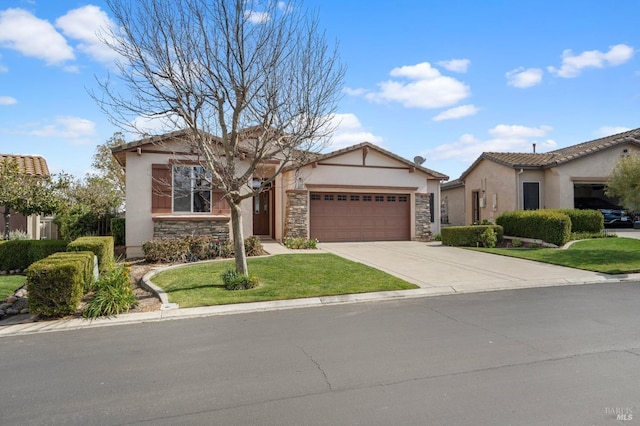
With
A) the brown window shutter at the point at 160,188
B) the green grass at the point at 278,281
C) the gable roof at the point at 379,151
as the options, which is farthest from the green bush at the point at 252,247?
the gable roof at the point at 379,151

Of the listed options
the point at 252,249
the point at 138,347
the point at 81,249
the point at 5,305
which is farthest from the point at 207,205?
the point at 138,347

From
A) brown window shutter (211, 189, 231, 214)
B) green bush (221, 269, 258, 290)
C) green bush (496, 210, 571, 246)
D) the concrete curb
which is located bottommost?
the concrete curb

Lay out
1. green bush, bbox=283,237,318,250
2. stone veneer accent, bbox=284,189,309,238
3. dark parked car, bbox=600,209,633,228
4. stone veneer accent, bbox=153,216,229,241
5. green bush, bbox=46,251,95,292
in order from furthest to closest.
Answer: dark parked car, bbox=600,209,633,228
stone veneer accent, bbox=284,189,309,238
green bush, bbox=283,237,318,250
stone veneer accent, bbox=153,216,229,241
green bush, bbox=46,251,95,292

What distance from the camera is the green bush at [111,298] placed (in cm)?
782

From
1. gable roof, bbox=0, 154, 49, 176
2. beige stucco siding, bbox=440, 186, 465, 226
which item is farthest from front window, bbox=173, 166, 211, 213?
beige stucco siding, bbox=440, 186, 465, 226

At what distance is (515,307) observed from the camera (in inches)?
313

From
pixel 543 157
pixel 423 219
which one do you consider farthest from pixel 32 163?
pixel 543 157

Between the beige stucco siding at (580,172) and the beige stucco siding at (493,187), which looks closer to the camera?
the beige stucco siding at (580,172)

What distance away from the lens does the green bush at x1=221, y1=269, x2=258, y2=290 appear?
9.62 metres

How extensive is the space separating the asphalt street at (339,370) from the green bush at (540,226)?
9954 mm

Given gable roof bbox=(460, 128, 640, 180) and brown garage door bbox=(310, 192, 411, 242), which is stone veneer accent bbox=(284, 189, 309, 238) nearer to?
brown garage door bbox=(310, 192, 411, 242)

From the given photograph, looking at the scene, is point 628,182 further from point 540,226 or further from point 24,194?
point 24,194

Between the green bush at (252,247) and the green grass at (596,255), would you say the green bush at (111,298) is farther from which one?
the green grass at (596,255)

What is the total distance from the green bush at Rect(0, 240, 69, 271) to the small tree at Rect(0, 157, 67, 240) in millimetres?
1820
